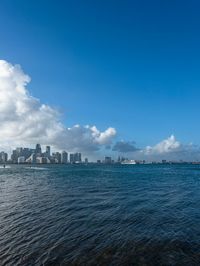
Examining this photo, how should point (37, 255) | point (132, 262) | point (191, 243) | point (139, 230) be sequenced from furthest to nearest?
1. point (139, 230)
2. point (191, 243)
3. point (37, 255)
4. point (132, 262)

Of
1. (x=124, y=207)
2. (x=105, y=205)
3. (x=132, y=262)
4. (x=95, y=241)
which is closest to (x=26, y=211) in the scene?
(x=105, y=205)

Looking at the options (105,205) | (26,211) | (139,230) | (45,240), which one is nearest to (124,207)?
(105,205)

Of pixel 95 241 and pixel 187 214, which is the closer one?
pixel 95 241

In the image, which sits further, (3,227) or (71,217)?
(71,217)

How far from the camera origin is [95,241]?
19391 millimetres

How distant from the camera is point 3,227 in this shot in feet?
77.6

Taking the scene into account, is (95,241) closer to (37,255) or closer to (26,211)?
(37,255)

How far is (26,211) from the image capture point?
3094 centimetres

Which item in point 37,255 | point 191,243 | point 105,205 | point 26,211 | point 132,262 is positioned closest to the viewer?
point 132,262

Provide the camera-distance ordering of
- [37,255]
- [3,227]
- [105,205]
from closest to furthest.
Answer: [37,255], [3,227], [105,205]

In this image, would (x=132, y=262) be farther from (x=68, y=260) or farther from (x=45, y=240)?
(x=45, y=240)

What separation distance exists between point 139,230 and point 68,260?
8.37 metres

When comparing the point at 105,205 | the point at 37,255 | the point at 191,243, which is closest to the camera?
the point at 37,255

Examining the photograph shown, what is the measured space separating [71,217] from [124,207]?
8128mm
